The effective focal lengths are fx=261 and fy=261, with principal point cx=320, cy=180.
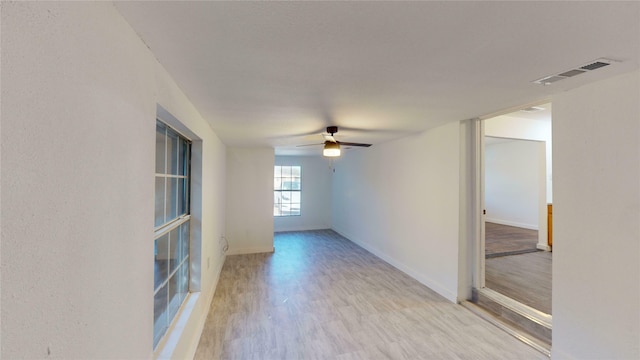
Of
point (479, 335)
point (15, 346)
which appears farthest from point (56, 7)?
point (479, 335)

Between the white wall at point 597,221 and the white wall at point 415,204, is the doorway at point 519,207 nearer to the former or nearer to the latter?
the white wall at point 415,204

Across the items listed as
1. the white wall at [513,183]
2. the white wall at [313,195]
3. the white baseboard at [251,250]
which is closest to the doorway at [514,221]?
the white wall at [513,183]

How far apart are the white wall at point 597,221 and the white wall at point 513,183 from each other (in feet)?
19.2

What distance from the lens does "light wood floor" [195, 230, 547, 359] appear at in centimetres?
227

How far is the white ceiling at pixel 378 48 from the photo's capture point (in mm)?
1046

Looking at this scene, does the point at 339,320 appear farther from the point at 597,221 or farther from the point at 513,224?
the point at 513,224

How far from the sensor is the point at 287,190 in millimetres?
7684

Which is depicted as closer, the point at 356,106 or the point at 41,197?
the point at 41,197

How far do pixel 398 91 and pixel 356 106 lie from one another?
1.54ft

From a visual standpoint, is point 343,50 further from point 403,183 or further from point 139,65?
point 403,183

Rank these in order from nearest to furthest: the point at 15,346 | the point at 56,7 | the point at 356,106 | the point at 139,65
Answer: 1. the point at 15,346
2. the point at 56,7
3. the point at 139,65
4. the point at 356,106

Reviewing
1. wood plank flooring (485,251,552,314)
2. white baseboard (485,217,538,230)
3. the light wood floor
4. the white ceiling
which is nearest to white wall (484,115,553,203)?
wood plank flooring (485,251,552,314)

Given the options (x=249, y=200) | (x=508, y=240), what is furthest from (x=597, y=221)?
(x=249, y=200)

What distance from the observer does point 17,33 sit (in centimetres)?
61
